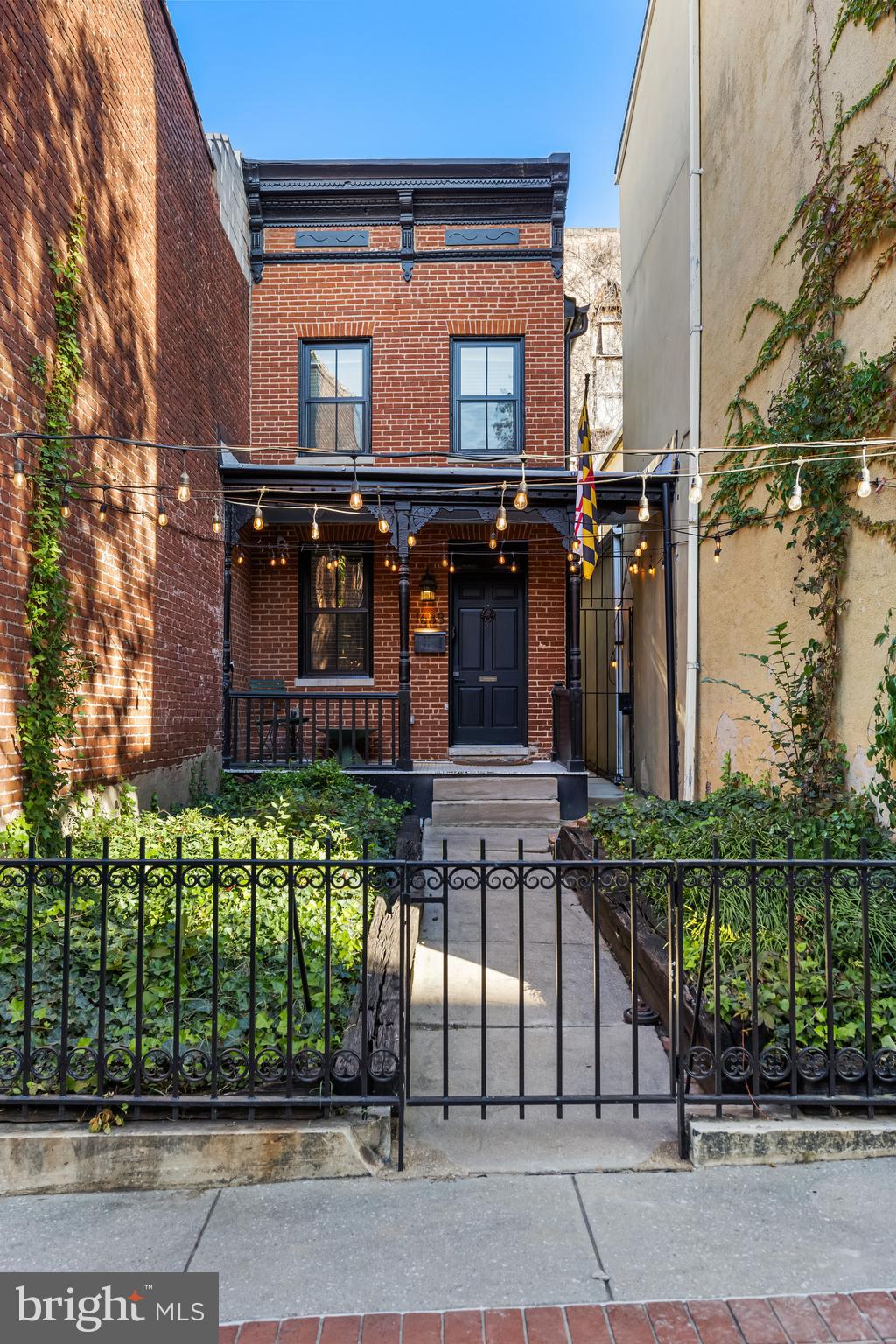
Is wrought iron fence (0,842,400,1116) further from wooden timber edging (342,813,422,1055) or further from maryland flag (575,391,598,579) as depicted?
maryland flag (575,391,598,579)

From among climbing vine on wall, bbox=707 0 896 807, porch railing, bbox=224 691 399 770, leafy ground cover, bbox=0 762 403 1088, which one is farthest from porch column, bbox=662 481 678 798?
leafy ground cover, bbox=0 762 403 1088

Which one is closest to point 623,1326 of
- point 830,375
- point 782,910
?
point 782,910

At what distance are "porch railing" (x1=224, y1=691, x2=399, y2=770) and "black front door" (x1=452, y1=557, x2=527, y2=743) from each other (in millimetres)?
1048

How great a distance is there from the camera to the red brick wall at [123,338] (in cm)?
524

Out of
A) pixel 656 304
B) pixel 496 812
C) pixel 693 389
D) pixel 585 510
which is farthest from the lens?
pixel 656 304

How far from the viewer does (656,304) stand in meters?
10.9

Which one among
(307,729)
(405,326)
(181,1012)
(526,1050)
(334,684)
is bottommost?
(526,1050)

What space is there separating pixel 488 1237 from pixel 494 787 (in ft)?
A: 22.6

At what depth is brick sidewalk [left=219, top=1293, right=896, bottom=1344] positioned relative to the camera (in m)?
2.26

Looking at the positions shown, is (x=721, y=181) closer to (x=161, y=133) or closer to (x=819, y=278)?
(x=819, y=278)

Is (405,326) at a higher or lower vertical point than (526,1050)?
higher

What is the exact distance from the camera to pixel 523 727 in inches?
452

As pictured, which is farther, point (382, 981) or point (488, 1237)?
point (382, 981)

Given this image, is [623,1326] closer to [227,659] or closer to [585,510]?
[585,510]
